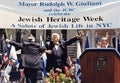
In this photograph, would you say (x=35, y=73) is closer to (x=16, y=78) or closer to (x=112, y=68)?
(x=16, y=78)

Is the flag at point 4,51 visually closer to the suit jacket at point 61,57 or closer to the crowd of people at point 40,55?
the crowd of people at point 40,55

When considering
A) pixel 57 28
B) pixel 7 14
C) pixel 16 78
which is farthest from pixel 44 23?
pixel 16 78

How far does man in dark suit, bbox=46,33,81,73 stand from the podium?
→ 1.24m

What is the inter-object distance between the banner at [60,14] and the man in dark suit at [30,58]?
0.54 metres

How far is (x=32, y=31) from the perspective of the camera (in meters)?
10.1

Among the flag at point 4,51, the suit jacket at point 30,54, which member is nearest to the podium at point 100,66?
the suit jacket at point 30,54

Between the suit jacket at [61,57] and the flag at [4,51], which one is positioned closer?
the suit jacket at [61,57]

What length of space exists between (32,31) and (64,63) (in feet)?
4.03

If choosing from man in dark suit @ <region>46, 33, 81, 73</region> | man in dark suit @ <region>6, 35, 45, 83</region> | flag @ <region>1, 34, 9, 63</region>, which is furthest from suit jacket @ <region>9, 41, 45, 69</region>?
flag @ <region>1, 34, 9, 63</region>

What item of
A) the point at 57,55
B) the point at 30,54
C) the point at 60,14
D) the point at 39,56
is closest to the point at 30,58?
the point at 30,54

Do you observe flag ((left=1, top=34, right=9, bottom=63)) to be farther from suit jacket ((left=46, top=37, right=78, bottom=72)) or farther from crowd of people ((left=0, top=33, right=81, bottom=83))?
suit jacket ((left=46, top=37, right=78, bottom=72))

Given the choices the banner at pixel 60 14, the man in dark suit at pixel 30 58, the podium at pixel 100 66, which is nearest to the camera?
the podium at pixel 100 66

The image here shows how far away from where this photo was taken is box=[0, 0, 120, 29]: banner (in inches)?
351

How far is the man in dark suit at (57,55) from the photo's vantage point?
949cm
